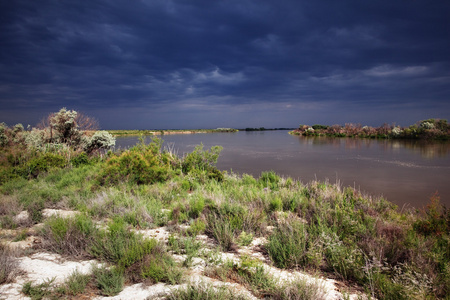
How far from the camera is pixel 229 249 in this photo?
3848 mm

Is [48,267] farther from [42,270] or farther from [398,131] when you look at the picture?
[398,131]

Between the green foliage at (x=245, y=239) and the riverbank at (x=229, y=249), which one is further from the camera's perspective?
the green foliage at (x=245, y=239)

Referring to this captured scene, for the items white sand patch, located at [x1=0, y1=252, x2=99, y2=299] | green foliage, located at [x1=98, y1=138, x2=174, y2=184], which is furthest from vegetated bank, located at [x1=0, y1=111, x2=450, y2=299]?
green foliage, located at [x1=98, y1=138, x2=174, y2=184]

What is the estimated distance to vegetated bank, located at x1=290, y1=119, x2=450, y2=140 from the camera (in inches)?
944

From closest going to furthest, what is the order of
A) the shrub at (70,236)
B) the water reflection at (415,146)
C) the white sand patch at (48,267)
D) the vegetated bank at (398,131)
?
the white sand patch at (48,267)
the shrub at (70,236)
the water reflection at (415,146)
the vegetated bank at (398,131)

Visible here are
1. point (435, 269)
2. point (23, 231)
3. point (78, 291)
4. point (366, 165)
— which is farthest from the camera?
point (366, 165)

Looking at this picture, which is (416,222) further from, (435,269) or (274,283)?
(274,283)

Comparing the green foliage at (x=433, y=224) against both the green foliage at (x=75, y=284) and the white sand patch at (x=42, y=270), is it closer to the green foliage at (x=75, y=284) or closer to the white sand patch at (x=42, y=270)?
the green foliage at (x=75, y=284)

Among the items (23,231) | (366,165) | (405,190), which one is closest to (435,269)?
(405,190)

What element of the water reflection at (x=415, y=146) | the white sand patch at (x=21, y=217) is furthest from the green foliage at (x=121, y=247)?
the water reflection at (x=415, y=146)

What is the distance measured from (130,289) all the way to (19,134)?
18.4m

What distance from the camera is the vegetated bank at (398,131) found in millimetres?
23969

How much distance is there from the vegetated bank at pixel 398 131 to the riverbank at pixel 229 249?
2548 centimetres

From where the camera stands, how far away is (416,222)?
15.0 ft
